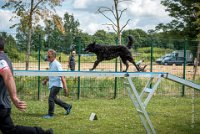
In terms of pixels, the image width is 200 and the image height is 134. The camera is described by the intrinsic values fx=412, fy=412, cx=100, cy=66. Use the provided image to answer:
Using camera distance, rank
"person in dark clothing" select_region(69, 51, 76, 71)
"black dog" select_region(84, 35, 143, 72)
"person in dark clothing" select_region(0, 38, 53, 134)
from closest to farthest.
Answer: "person in dark clothing" select_region(0, 38, 53, 134) → "black dog" select_region(84, 35, 143, 72) → "person in dark clothing" select_region(69, 51, 76, 71)

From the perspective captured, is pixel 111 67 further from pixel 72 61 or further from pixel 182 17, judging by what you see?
pixel 182 17

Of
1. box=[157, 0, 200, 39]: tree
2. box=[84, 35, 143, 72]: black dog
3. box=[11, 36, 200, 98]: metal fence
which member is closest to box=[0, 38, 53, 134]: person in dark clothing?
box=[84, 35, 143, 72]: black dog

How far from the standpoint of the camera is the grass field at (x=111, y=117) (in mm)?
9828

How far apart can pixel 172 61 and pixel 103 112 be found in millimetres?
5796

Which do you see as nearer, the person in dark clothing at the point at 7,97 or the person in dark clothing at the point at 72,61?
the person in dark clothing at the point at 7,97

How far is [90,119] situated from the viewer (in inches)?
432

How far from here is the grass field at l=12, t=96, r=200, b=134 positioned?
983 cm

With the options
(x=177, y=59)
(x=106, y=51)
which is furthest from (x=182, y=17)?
(x=106, y=51)

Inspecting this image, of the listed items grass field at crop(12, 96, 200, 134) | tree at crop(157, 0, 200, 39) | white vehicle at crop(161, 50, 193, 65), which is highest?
tree at crop(157, 0, 200, 39)

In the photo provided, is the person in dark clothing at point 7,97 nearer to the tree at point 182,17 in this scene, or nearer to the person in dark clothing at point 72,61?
the person in dark clothing at point 72,61

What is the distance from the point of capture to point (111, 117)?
1152 cm

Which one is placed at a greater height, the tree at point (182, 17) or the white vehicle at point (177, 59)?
the tree at point (182, 17)

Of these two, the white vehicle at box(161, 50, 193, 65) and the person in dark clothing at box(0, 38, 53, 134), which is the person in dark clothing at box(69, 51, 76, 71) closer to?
A: the white vehicle at box(161, 50, 193, 65)

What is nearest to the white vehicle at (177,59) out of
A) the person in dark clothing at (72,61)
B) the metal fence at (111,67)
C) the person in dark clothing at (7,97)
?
the metal fence at (111,67)
